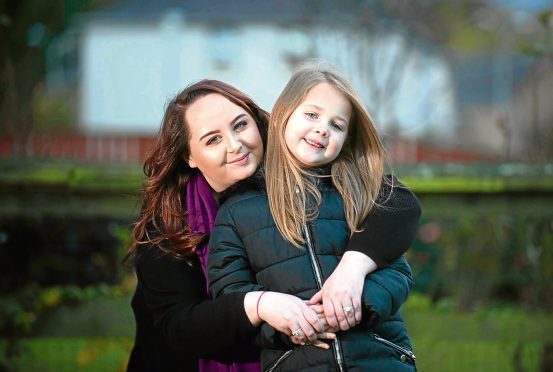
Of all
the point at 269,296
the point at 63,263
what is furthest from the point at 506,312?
the point at 269,296

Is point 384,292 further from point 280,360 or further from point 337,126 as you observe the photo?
Answer: point 337,126

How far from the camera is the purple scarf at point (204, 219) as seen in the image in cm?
283

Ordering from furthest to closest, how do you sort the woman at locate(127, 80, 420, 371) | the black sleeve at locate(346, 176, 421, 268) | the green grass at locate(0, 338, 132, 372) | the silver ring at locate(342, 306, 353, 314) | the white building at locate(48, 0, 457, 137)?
the white building at locate(48, 0, 457, 137)
the green grass at locate(0, 338, 132, 372)
the woman at locate(127, 80, 420, 371)
the black sleeve at locate(346, 176, 421, 268)
the silver ring at locate(342, 306, 353, 314)

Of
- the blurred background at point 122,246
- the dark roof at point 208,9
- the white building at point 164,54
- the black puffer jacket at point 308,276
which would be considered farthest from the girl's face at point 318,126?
the dark roof at point 208,9

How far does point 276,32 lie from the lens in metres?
30.7

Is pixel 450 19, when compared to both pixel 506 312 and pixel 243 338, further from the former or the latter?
pixel 243 338

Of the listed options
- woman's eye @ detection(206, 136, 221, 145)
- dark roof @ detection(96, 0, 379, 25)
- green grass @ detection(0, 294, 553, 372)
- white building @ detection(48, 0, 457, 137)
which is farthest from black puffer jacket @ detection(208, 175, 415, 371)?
dark roof @ detection(96, 0, 379, 25)

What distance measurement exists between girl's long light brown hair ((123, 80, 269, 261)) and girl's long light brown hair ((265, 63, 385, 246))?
209mm

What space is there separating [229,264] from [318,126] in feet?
1.44

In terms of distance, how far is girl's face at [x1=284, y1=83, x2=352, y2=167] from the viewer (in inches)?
104

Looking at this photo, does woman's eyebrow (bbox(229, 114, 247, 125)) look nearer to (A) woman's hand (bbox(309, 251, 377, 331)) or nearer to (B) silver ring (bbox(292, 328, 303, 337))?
(A) woman's hand (bbox(309, 251, 377, 331))

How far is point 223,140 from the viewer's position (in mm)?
2807

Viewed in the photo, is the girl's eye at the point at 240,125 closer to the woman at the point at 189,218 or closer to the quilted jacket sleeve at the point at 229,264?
the woman at the point at 189,218

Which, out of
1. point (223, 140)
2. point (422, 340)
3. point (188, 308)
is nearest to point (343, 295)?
point (188, 308)
